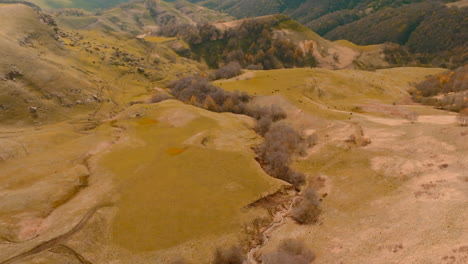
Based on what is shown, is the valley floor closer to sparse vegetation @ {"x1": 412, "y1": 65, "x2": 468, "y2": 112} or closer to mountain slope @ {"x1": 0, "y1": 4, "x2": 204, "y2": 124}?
mountain slope @ {"x1": 0, "y1": 4, "x2": 204, "y2": 124}

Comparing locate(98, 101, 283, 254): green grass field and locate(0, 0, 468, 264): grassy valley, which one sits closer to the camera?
locate(0, 0, 468, 264): grassy valley

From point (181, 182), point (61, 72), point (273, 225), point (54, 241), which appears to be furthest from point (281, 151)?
point (61, 72)

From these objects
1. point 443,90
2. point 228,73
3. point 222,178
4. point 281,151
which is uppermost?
point 443,90

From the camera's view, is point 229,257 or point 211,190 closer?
point 229,257

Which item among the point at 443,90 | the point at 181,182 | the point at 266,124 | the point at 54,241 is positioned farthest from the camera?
the point at 443,90

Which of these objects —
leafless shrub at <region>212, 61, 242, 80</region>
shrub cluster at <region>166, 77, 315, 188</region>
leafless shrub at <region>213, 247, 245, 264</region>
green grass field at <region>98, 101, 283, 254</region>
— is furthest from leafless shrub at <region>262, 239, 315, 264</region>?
leafless shrub at <region>212, 61, 242, 80</region>

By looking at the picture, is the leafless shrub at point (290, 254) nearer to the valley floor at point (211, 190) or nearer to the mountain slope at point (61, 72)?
the valley floor at point (211, 190)

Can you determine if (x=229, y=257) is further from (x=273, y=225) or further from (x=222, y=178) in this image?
(x=222, y=178)
